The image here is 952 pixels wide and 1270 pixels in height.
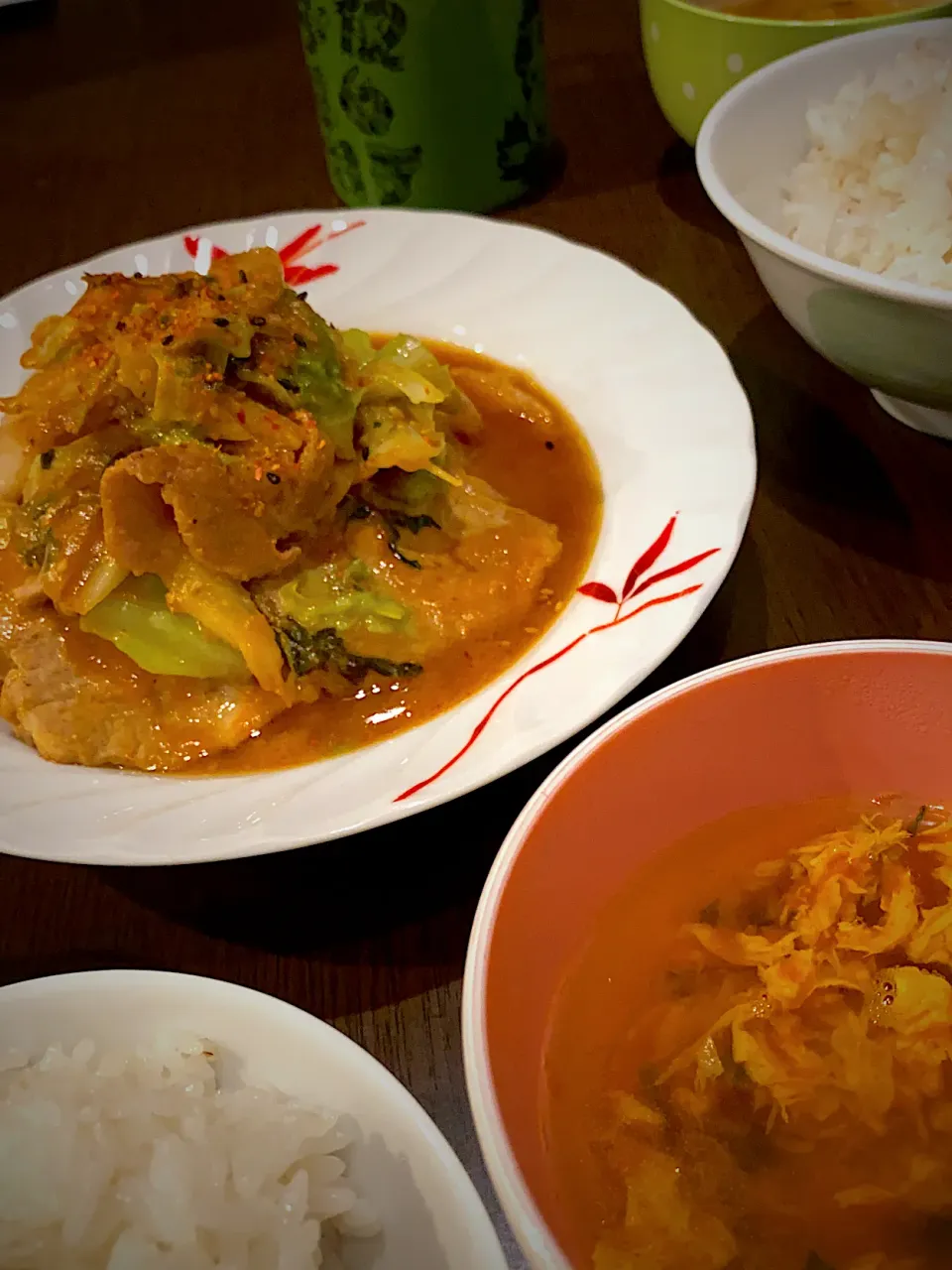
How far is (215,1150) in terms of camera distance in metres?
1.03

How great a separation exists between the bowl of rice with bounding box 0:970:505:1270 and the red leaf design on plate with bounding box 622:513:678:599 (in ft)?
2.46

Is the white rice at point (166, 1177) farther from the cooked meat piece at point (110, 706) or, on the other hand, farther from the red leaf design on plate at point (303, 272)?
the red leaf design on plate at point (303, 272)

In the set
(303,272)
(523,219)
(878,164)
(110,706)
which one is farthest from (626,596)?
(523,219)

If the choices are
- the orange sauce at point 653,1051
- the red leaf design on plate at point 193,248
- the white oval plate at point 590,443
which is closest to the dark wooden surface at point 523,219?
the white oval plate at point 590,443

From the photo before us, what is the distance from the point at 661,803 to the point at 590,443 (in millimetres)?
963

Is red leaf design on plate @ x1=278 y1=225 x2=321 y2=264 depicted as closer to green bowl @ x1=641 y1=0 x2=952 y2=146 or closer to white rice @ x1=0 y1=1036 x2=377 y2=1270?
green bowl @ x1=641 y1=0 x2=952 y2=146

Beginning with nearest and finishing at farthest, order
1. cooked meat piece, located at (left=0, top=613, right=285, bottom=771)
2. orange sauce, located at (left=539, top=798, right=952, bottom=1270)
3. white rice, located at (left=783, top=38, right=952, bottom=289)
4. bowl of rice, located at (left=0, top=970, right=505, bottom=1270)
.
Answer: orange sauce, located at (left=539, top=798, right=952, bottom=1270)
bowl of rice, located at (left=0, top=970, right=505, bottom=1270)
cooked meat piece, located at (left=0, top=613, right=285, bottom=771)
white rice, located at (left=783, top=38, right=952, bottom=289)

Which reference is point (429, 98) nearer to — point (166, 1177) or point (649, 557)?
point (649, 557)

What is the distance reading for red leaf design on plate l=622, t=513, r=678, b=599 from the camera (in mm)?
1532

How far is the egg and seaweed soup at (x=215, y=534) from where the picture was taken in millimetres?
1552

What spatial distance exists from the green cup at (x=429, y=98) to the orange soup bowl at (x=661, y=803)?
1.72 m

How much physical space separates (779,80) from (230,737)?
5.04 ft

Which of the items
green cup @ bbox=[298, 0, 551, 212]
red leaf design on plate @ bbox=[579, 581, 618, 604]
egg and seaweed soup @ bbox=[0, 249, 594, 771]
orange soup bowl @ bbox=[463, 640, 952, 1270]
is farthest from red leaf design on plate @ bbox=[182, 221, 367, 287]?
orange soup bowl @ bbox=[463, 640, 952, 1270]

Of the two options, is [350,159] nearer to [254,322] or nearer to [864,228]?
[254,322]
